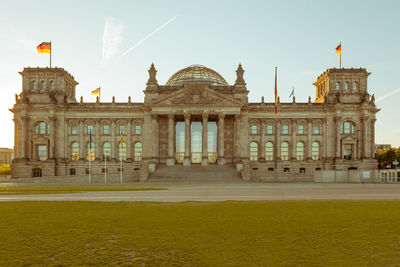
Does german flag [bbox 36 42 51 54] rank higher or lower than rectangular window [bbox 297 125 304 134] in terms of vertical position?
higher

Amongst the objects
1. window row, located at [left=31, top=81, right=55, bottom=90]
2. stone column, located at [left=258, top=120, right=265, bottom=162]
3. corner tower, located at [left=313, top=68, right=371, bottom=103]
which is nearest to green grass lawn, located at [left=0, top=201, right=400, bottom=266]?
stone column, located at [left=258, top=120, right=265, bottom=162]

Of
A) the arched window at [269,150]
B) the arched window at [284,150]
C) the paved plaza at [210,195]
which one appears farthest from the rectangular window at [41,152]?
the arched window at [284,150]

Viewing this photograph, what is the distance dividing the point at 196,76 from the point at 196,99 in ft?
59.5

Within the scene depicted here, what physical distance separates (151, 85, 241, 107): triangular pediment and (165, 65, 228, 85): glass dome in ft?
47.0

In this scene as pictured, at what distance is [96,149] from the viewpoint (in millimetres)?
75000

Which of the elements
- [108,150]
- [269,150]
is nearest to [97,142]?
[108,150]

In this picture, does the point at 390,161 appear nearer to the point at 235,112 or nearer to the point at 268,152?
the point at 268,152

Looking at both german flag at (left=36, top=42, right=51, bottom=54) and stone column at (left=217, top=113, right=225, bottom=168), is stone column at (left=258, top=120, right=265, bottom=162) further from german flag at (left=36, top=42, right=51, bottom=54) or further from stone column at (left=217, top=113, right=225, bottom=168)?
german flag at (left=36, top=42, right=51, bottom=54)

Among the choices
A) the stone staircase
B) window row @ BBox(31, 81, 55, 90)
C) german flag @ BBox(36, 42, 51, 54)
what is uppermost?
german flag @ BBox(36, 42, 51, 54)

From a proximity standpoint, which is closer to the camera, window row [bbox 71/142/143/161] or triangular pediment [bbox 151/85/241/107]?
triangular pediment [bbox 151/85/241/107]

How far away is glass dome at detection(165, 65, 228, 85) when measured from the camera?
84812 millimetres

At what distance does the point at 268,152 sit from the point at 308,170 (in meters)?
10.4

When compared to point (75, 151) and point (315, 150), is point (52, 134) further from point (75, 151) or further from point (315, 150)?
point (315, 150)

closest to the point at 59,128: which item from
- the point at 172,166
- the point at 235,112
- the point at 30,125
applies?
the point at 30,125
